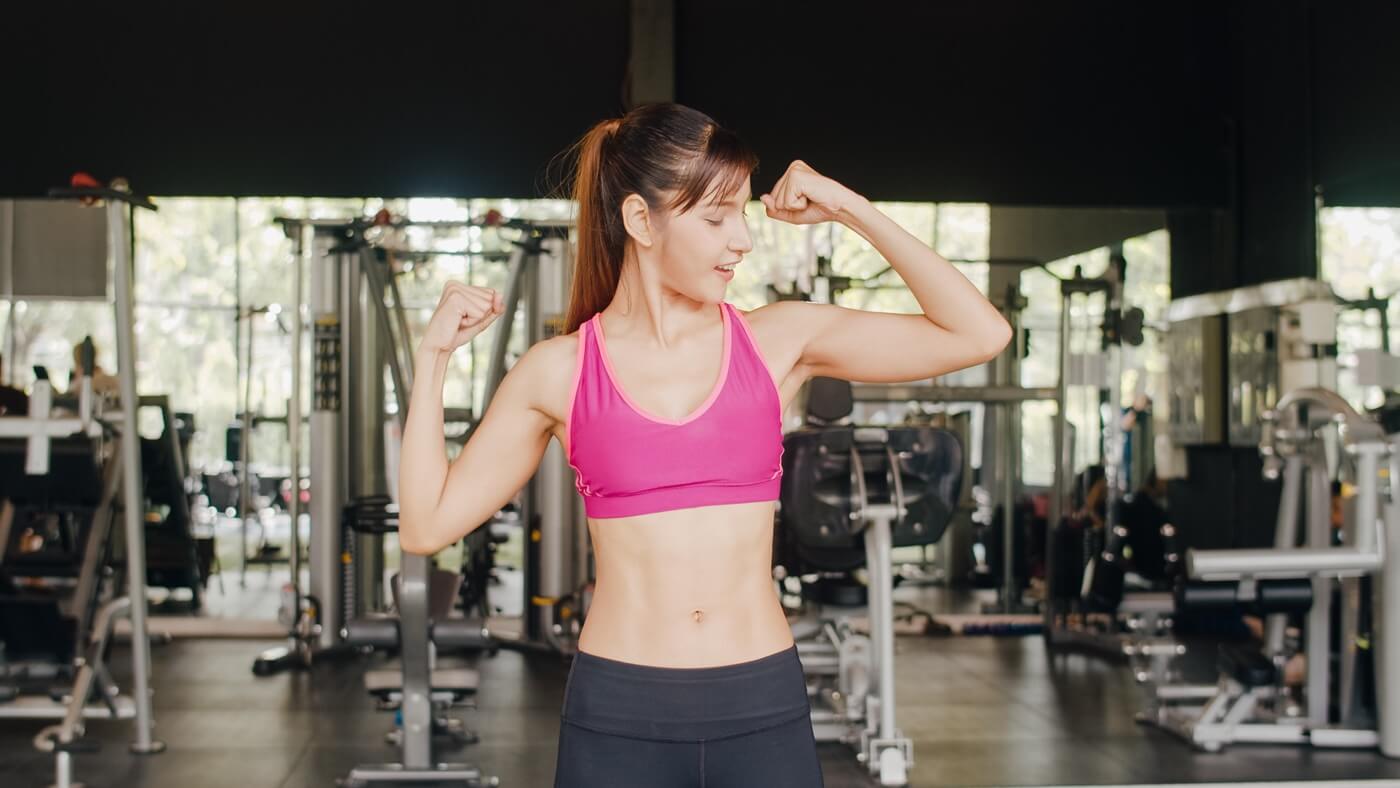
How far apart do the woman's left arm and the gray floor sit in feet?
8.20

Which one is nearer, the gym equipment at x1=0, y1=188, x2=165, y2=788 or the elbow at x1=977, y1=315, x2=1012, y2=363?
the elbow at x1=977, y1=315, x2=1012, y2=363

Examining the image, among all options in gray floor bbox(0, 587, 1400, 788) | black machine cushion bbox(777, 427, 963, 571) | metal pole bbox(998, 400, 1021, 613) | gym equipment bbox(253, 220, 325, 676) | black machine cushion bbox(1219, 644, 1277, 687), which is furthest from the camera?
metal pole bbox(998, 400, 1021, 613)

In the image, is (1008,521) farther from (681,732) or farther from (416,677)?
(681,732)

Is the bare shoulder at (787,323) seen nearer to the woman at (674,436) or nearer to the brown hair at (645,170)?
the woman at (674,436)

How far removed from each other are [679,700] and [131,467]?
321cm

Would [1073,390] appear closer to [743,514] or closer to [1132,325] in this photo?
[1132,325]

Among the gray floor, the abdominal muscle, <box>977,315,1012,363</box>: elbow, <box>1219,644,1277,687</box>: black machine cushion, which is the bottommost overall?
the gray floor

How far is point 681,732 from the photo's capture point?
1.36 metres

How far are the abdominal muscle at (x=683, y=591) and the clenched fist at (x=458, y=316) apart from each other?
0.28 metres

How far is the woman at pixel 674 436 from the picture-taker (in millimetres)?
1377

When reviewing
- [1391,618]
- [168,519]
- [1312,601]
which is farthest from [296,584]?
[1391,618]

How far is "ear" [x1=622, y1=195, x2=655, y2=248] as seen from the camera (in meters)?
1.41

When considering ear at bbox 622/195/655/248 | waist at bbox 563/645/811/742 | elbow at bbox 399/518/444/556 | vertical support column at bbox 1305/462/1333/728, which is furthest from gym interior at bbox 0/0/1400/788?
ear at bbox 622/195/655/248

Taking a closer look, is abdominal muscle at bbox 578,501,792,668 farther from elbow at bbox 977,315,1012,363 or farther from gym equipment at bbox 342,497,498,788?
gym equipment at bbox 342,497,498,788
